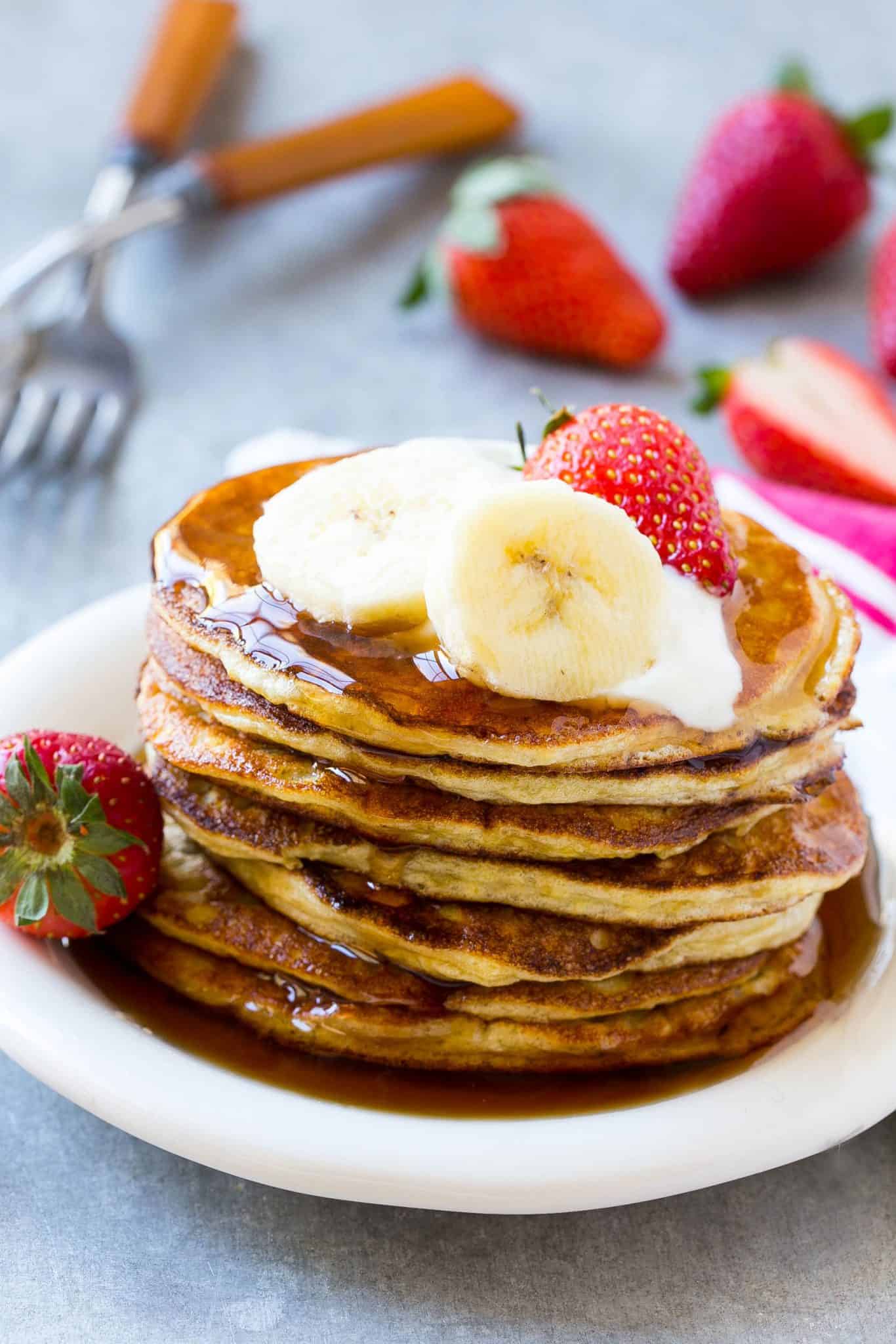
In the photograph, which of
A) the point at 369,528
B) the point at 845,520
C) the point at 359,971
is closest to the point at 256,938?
the point at 359,971

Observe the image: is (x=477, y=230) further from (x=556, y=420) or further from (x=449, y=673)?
(x=449, y=673)

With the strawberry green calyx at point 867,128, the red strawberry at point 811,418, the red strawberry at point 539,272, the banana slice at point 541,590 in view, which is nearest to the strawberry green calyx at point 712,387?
the red strawberry at point 811,418

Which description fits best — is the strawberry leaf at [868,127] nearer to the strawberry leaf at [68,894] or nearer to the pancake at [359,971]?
the pancake at [359,971]

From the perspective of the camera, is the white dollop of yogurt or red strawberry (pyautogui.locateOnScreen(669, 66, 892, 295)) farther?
red strawberry (pyautogui.locateOnScreen(669, 66, 892, 295))

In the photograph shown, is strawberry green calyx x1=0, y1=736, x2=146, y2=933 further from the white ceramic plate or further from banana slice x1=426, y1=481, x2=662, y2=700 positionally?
banana slice x1=426, y1=481, x2=662, y2=700

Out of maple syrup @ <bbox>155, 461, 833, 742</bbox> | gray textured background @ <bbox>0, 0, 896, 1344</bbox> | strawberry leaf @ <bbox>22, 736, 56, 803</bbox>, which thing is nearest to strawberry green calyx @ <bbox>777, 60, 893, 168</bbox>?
gray textured background @ <bbox>0, 0, 896, 1344</bbox>

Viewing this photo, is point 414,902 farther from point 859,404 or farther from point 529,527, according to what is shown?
point 859,404
